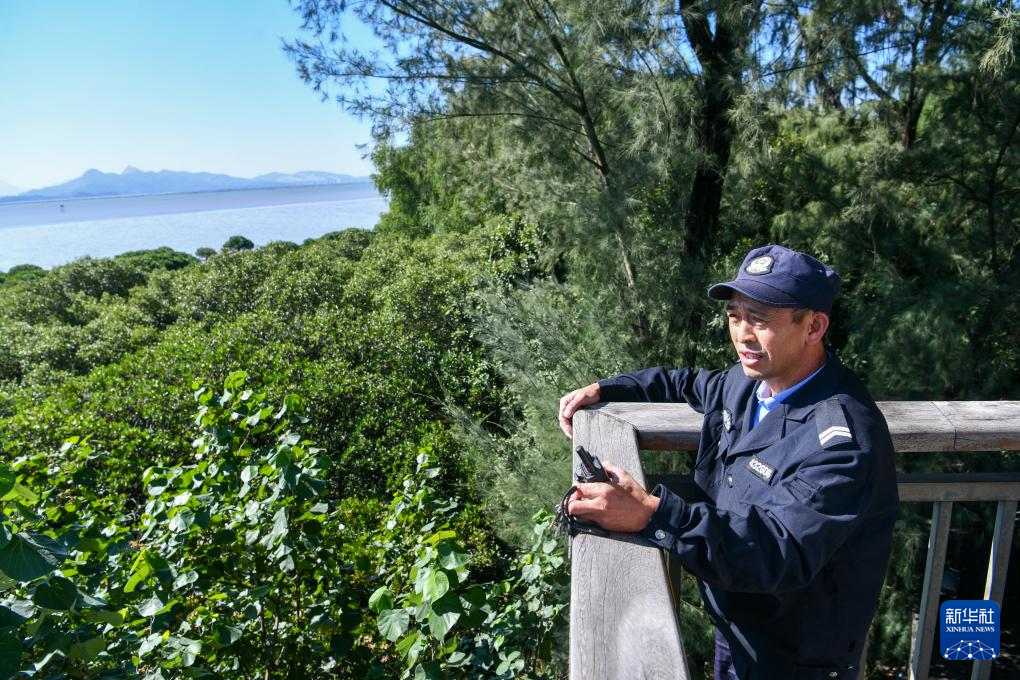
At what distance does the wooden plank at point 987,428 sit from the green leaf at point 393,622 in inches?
52.6

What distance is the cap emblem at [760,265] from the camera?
5.04ft

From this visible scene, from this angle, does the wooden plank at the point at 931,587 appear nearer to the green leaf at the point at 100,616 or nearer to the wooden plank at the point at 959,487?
the wooden plank at the point at 959,487

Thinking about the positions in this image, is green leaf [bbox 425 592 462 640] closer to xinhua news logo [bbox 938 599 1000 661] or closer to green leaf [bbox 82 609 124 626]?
green leaf [bbox 82 609 124 626]

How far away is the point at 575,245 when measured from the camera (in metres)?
5.10

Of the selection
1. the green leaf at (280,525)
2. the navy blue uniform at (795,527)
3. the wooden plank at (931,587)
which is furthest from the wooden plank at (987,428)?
the green leaf at (280,525)

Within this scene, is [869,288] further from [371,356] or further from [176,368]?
[176,368]

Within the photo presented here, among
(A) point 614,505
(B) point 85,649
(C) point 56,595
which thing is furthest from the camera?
(B) point 85,649

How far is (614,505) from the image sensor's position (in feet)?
3.97

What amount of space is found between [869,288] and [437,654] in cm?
402

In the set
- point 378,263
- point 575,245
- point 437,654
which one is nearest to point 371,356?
point 575,245

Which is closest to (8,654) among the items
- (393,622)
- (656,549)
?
(393,622)

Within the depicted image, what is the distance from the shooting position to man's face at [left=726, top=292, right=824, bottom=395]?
4.95 ft

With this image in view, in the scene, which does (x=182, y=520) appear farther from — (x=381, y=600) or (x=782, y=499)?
(x=782, y=499)

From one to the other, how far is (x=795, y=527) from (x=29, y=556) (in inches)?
54.3
